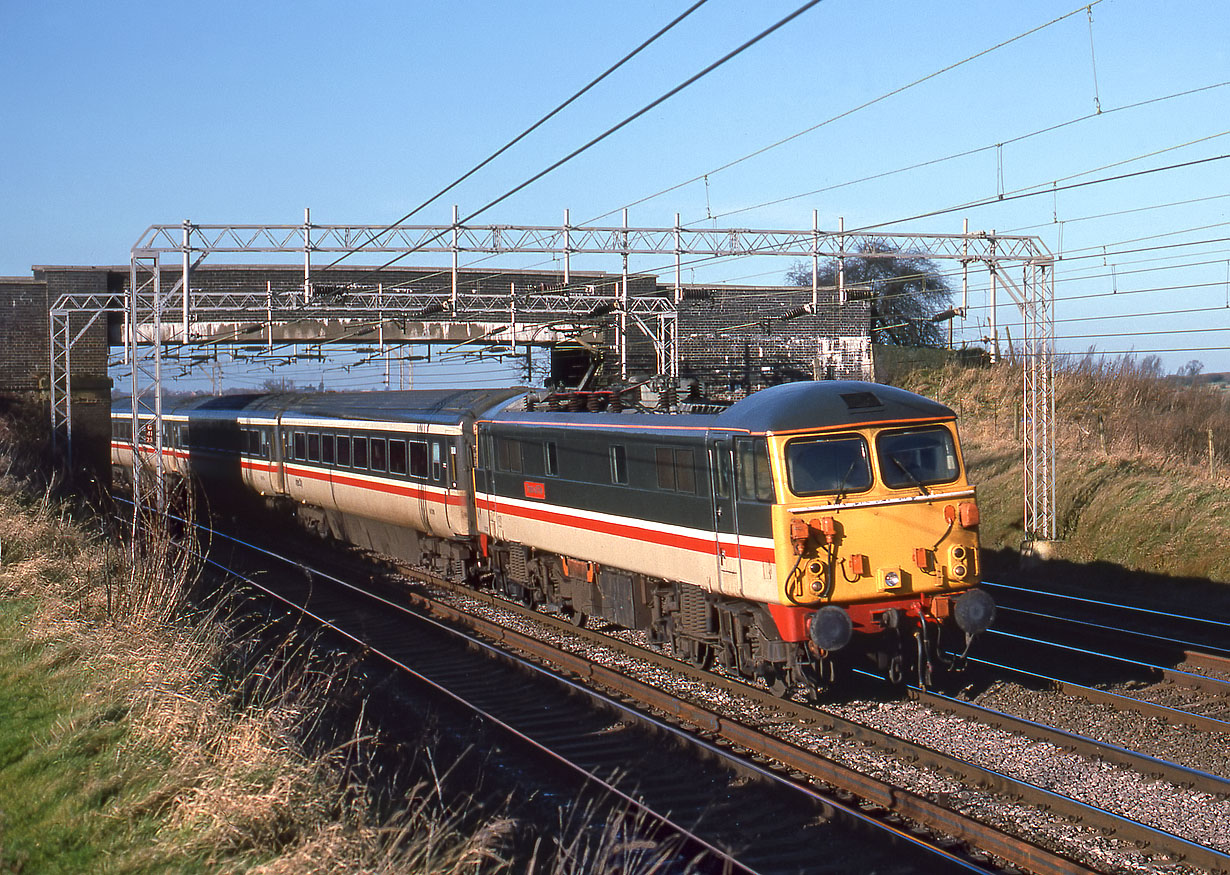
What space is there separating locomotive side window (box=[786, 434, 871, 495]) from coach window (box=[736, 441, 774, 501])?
0.70 feet

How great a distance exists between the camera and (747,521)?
1077cm

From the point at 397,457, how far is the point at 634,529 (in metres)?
7.98

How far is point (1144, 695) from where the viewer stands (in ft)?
37.4

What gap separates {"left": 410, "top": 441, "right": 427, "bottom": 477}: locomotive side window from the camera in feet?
60.9

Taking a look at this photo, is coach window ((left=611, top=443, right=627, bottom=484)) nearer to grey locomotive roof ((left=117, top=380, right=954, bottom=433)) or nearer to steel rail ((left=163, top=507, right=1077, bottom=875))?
grey locomotive roof ((left=117, top=380, right=954, bottom=433))

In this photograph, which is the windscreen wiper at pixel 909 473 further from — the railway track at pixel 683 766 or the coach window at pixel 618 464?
the coach window at pixel 618 464

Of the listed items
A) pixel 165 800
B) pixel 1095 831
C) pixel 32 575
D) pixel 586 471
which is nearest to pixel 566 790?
pixel 165 800

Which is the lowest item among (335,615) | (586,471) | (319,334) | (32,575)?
(335,615)

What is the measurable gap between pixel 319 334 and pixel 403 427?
16691mm

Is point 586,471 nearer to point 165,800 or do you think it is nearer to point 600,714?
point 600,714

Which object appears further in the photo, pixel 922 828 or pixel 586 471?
pixel 586 471

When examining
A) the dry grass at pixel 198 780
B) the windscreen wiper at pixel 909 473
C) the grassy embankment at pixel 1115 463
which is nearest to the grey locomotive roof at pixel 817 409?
the windscreen wiper at pixel 909 473

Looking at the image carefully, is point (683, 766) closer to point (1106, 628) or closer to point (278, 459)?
point (1106, 628)

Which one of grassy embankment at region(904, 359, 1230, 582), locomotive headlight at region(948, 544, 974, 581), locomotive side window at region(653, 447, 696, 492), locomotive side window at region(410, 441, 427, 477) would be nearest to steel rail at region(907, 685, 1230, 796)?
locomotive headlight at region(948, 544, 974, 581)
